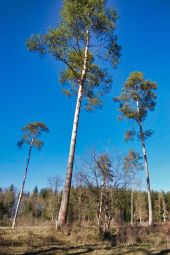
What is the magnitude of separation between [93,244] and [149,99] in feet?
54.1

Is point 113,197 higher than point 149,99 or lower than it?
lower

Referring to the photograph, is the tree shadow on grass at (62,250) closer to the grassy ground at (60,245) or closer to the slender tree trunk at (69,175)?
the grassy ground at (60,245)

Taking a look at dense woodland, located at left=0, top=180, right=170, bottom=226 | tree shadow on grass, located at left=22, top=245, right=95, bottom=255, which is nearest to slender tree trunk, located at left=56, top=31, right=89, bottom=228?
dense woodland, located at left=0, top=180, right=170, bottom=226

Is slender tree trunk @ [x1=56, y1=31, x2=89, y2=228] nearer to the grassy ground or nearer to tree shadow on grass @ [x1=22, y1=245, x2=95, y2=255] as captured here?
the grassy ground

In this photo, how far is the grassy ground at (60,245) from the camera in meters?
6.20

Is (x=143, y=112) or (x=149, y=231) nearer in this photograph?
(x=149, y=231)

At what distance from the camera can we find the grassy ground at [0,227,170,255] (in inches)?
244

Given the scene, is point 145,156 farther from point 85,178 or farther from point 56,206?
point 56,206

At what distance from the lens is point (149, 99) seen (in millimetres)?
22016

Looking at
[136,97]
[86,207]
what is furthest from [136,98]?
[86,207]

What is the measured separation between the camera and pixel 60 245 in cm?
711

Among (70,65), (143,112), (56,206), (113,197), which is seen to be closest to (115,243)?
(113,197)

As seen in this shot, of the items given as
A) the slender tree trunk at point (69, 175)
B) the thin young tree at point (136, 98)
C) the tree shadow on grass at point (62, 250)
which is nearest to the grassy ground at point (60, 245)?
the tree shadow on grass at point (62, 250)

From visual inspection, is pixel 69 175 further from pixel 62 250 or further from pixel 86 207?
pixel 62 250
